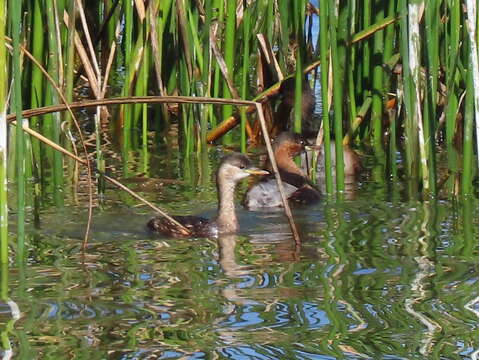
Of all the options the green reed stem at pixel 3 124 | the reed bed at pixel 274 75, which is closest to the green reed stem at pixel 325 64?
the reed bed at pixel 274 75

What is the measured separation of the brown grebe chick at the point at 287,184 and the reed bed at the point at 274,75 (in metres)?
0.23

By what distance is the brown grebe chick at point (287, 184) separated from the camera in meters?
8.30

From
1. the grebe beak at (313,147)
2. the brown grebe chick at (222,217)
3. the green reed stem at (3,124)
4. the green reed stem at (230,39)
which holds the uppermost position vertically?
the green reed stem at (230,39)

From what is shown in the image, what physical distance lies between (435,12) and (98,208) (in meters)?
2.39

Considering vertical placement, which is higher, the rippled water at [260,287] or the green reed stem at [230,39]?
the green reed stem at [230,39]

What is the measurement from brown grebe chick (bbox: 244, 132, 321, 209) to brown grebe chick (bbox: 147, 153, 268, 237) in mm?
250

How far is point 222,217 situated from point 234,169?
563mm

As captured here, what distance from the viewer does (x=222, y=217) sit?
24.7ft

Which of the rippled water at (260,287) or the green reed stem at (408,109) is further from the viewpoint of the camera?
the green reed stem at (408,109)

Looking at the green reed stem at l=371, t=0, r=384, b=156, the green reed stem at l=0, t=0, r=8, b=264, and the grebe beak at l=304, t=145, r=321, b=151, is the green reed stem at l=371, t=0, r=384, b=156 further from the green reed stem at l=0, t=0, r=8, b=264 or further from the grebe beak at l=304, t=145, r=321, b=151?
the green reed stem at l=0, t=0, r=8, b=264

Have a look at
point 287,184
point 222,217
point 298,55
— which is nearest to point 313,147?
point 287,184

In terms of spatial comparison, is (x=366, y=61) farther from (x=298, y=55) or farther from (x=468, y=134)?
(x=468, y=134)

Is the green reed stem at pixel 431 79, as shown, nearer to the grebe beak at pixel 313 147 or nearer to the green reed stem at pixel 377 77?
the green reed stem at pixel 377 77

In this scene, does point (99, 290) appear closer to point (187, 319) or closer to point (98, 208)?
point (187, 319)
